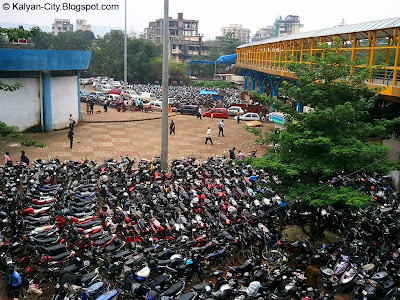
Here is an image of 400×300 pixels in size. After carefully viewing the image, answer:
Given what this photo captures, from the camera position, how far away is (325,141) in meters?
8.60

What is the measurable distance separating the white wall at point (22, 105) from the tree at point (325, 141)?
52.7 feet

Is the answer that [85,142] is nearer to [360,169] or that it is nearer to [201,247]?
[201,247]

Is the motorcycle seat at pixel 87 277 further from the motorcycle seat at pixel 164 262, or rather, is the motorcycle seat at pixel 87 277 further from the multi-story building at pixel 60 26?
the multi-story building at pixel 60 26

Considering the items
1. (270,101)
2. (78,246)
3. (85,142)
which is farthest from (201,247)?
(85,142)

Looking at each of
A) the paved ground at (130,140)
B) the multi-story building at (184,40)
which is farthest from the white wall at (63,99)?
the multi-story building at (184,40)

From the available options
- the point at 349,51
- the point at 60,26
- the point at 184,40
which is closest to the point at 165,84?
the point at 349,51

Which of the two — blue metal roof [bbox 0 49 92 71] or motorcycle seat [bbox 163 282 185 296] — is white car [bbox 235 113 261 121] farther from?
motorcycle seat [bbox 163 282 185 296]

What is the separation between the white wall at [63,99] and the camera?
23.0 m

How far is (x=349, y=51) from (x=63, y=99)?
52.3 feet

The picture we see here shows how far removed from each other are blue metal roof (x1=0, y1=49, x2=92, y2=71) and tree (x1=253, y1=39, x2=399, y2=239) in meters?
15.2

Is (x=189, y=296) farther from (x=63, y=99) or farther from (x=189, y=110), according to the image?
(x=189, y=110)

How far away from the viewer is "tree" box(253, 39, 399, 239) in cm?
884

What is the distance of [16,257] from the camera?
8633mm

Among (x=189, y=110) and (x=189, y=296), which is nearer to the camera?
(x=189, y=296)
